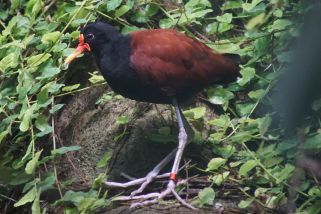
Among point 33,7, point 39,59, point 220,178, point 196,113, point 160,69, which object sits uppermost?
point 160,69

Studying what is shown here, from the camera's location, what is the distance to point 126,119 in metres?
4.13

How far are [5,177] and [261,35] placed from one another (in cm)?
167

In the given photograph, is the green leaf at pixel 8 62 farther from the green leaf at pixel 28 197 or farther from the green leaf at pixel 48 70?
the green leaf at pixel 28 197

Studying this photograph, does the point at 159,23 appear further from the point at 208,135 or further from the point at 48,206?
the point at 48,206

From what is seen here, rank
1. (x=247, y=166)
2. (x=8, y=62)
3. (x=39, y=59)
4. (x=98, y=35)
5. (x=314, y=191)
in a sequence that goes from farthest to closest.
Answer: (x=8, y=62) < (x=39, y=59) < (x=98, y=35) < (x=247, y=166) < (x=314, y=191)

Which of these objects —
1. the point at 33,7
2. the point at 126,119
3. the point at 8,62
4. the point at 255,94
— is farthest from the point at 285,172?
the point at 33,7

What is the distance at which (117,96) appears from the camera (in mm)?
4371

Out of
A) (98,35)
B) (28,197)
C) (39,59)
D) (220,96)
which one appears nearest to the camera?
(28,197)

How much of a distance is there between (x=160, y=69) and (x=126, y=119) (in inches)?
19.4

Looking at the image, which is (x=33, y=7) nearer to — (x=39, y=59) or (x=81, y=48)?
(x=39, y=59)

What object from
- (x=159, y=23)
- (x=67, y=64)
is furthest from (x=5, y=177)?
(x=159, y=23)

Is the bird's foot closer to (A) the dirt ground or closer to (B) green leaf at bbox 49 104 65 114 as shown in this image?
(A) the dirt ground

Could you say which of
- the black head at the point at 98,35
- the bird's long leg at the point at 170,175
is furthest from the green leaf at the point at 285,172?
the black head at the point at 98,35

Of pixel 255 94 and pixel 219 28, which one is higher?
pixel 219 28
